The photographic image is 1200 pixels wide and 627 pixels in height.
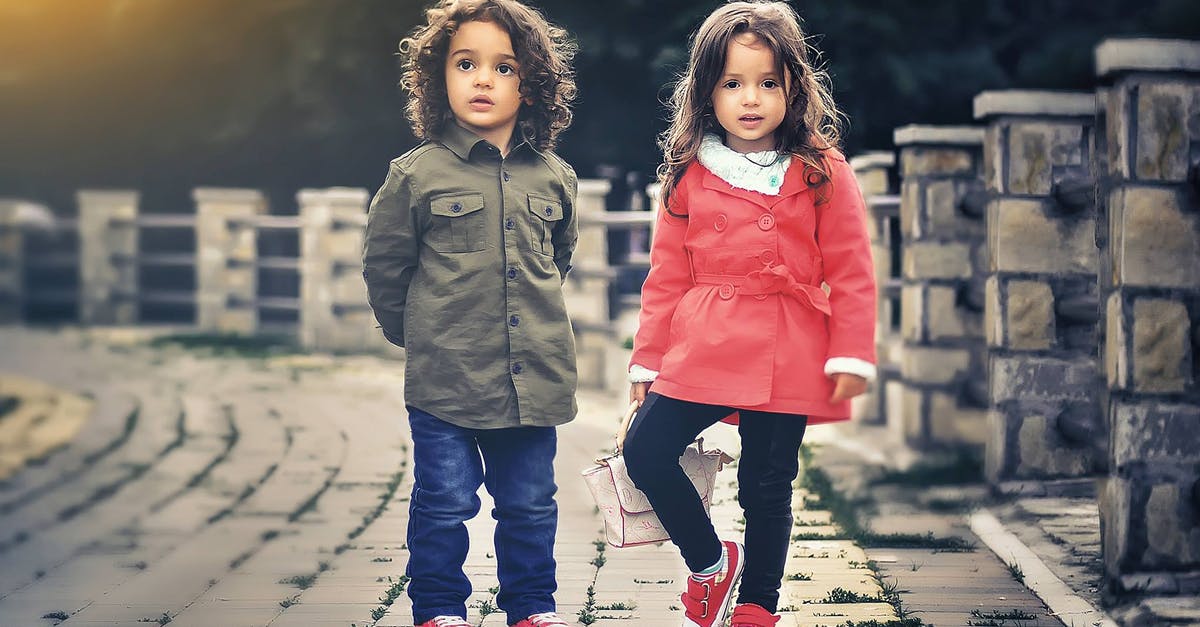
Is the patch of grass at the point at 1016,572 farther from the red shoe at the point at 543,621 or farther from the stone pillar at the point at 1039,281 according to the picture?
the red shoe at the point at 543,621

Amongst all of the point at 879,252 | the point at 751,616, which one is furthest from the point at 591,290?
the point at 751,616

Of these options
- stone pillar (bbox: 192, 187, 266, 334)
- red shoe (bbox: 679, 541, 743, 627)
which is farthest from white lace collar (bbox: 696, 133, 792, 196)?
stone pillar (bbox: 192, 187, 266, 334)

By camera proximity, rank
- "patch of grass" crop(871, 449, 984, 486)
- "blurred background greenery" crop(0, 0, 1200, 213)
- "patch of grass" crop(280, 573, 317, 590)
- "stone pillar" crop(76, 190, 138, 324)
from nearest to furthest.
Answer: "patch of grass" crop(280, 573, 317, 590) < "patch of grass" crop(871, 449, 984, 486) < "blurred background greenery" crop(0, 0, 1200, 213) < "stone pillar" crop(76, 190, 138, 324)

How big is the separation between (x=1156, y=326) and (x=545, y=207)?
5.40 feet

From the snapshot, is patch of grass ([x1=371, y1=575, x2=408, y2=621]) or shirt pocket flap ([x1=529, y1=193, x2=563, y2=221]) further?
patch of grass ([x1=371, y1=575, x2=408, y2=621])

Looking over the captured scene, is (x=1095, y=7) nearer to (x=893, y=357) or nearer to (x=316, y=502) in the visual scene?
(x=893, y=357)

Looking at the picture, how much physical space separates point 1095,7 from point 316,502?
937cm

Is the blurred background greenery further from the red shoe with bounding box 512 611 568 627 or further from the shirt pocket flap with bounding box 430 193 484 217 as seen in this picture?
the red shoe with bounding box 512 611 568 627

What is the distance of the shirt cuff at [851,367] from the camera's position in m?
3.34

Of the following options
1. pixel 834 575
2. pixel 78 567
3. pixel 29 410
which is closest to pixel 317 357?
pixel 29 410

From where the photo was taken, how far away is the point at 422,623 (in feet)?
11.7

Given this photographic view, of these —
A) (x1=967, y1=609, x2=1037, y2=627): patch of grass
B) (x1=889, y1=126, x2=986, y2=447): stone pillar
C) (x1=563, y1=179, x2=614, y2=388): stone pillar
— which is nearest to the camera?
(x1=967, y1=609, x2=1037, y2=627): patch of grass

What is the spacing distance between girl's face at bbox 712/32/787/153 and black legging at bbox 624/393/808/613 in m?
0.67

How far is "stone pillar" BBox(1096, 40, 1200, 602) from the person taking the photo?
3822mm
